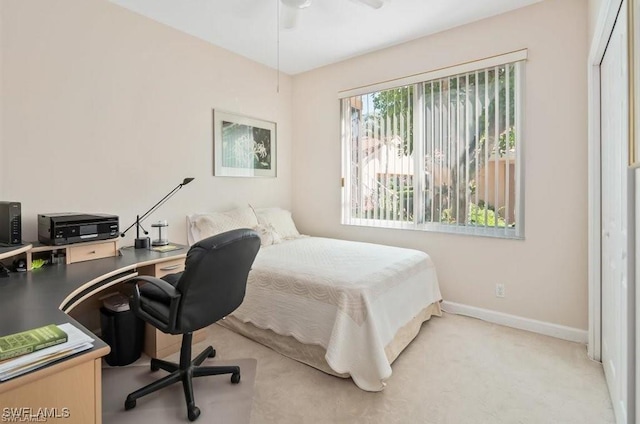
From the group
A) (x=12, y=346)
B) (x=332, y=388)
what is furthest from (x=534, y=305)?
(x=12, y=346)

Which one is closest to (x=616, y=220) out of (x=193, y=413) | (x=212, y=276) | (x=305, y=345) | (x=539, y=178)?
(x=539, y=178)

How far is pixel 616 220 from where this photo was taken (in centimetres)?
177

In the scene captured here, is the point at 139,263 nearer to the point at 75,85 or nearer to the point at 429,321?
the point at 75,85

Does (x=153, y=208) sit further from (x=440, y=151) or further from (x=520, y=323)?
(x=520, y=323)

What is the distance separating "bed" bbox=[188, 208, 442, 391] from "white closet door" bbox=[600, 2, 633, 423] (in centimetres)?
115

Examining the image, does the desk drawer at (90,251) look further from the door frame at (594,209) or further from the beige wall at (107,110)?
the door frame at (594,209)

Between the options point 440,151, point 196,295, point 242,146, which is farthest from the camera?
point 242,146

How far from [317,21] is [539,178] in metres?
2.34

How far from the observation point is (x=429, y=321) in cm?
303

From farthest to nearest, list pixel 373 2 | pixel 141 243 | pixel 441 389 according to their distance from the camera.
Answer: pixel 141 243
pixel 373 2
pixel 441 389

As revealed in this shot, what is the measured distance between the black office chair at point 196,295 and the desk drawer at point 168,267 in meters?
0.33

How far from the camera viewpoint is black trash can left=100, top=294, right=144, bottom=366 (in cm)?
225

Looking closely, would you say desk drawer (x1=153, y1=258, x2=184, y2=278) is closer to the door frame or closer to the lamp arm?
the lamp arm

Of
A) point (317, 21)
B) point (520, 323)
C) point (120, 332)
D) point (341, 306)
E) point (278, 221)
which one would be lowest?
point (520, 323)
